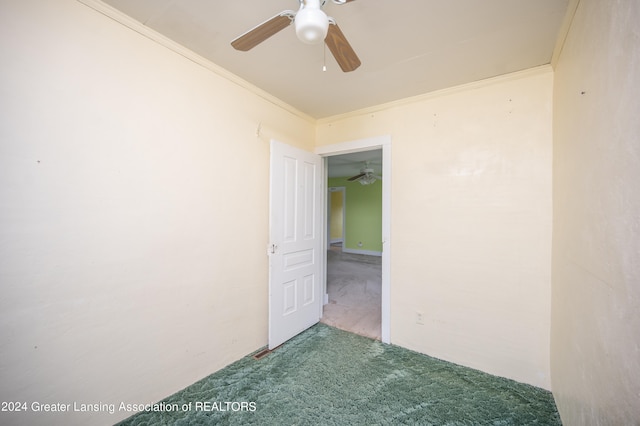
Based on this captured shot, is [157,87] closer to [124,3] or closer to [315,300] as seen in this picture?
[124,3]

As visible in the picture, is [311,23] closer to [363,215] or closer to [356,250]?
[363,215]

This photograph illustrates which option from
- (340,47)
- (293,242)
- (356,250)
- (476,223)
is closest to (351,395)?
(293,242)

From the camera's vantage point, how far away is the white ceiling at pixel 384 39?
55.5 inches

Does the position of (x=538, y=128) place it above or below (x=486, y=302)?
above

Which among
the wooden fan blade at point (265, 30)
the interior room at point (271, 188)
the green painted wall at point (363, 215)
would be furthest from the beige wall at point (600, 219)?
the green painted wall at point (363, 215)

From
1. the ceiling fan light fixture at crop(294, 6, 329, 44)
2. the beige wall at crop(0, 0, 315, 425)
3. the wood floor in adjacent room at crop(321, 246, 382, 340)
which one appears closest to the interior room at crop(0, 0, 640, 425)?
the beige wall at crop(0, 0, 315, 425)

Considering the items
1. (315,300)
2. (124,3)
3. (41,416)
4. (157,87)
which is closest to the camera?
(41,416)

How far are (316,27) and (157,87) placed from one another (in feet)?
4.19

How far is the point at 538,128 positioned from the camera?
1.92 metres

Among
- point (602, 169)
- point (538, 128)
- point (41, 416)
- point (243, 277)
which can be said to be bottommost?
point (41, 416)

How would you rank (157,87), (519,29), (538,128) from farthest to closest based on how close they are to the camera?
(538,128), (157,87), (519,29)

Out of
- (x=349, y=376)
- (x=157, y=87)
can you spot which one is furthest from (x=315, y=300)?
(x=157, y=87)

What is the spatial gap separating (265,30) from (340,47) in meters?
0.38

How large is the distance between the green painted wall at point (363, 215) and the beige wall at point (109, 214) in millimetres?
5955
